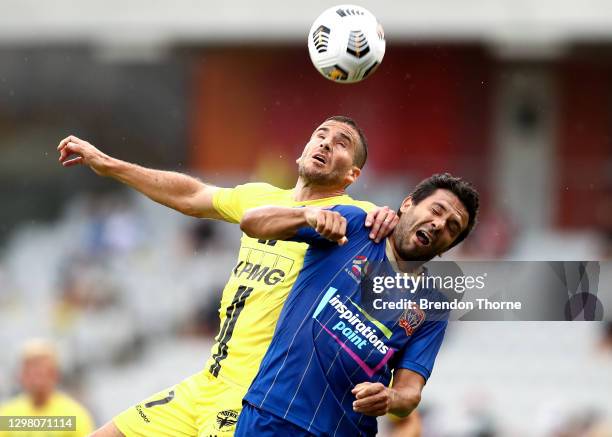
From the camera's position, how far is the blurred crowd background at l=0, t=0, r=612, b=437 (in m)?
15.8

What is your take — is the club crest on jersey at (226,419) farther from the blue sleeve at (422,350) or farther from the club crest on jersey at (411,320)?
the club crest on jersey at (411,320)

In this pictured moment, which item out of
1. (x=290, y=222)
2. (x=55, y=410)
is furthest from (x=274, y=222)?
(x=55, y=410)

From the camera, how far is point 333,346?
235 inches

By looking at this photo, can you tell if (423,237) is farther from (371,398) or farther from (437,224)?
(371,398)

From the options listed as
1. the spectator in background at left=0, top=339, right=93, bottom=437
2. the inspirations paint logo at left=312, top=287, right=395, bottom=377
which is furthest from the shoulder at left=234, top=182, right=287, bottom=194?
the spectator in background at left=0, top=339, right=93, bottom=437

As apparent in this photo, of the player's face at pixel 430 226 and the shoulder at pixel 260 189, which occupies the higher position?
the shoulder at pixel 260 189

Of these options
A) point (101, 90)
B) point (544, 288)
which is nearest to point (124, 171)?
point (544, 288)

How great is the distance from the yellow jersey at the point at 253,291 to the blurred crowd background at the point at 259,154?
7135 mm

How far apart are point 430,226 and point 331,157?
0.83 m

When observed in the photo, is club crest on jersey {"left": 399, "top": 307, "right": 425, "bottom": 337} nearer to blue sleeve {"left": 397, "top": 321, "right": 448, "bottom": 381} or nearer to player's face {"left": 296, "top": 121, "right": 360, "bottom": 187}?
blue sleeve {"left": 397, "top": 321, "right": 448, "bottom": 381}

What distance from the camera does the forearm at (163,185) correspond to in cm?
691

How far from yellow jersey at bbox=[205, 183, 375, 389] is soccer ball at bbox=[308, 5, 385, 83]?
823 mm

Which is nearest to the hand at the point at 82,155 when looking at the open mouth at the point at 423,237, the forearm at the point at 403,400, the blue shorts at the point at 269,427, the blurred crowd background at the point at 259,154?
the blue shorts at the point at 269,427

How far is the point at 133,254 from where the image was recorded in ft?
57.6
